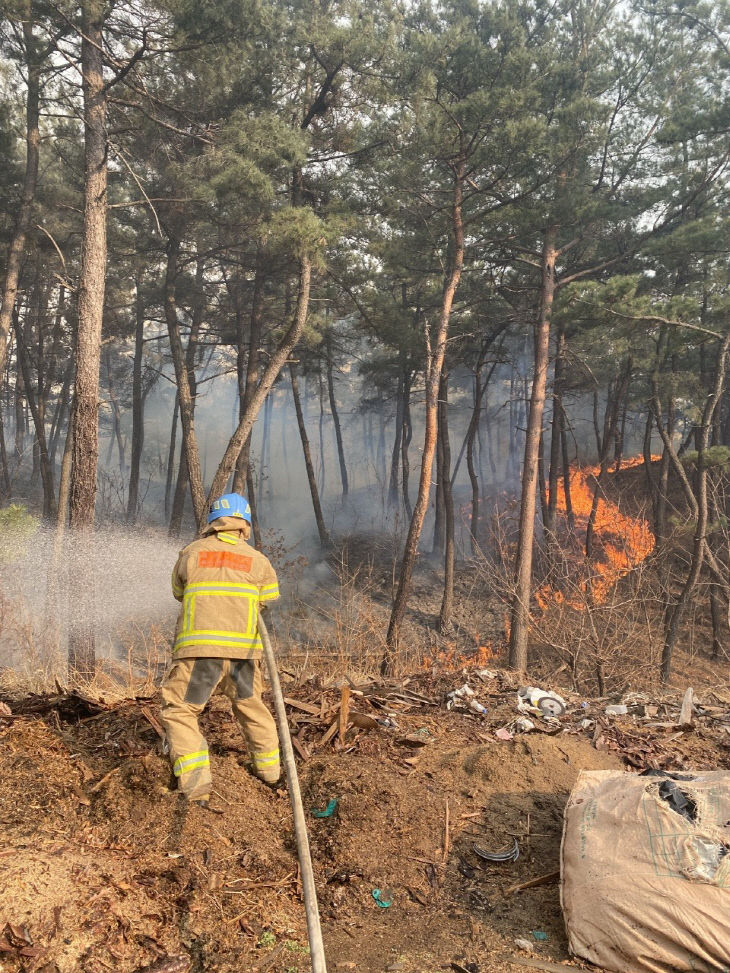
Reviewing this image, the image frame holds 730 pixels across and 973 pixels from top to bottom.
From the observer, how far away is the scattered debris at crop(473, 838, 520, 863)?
424 centimetres

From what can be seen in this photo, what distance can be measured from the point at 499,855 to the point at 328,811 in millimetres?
1207

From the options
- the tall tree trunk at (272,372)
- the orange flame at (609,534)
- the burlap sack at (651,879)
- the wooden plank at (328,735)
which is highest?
the tall tree trunk at (272,372)

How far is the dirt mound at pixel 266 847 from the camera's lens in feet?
10.9

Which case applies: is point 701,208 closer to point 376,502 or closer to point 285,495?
point 376,502

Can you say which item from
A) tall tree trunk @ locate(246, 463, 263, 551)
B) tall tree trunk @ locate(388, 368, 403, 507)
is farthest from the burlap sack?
tall tree trunk @ locate(388, 368, 403, 507)

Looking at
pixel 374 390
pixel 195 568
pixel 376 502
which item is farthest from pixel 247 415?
pixel 376 502

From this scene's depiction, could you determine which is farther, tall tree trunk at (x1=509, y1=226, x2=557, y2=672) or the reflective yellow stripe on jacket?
tall tree trunk at (x1=509, y1=226, x2=557, y2=672)

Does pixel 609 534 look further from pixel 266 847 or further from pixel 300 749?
pixel 266 847

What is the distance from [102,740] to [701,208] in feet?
56.2

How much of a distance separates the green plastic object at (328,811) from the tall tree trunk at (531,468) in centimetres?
1048

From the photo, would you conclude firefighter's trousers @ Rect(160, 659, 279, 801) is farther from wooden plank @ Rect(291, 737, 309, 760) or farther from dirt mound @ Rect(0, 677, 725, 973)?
wooden plank @ Rect(291, 737, 309, 760)

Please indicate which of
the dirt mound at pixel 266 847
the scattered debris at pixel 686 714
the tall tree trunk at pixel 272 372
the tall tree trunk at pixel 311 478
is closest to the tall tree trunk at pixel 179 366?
the tall tree trunk at pixel 272 372

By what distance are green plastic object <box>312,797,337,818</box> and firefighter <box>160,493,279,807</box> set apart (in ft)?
1.23

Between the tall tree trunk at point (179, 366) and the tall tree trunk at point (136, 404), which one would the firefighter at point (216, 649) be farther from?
the tall tree trunk at point (136, 404)
